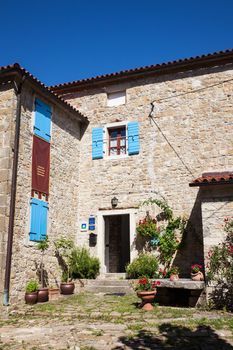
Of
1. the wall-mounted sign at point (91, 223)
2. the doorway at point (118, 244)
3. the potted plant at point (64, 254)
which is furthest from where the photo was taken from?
the doorway at point (118, 244)

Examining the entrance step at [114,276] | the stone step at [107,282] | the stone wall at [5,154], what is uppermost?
the stone wall at [5,154]

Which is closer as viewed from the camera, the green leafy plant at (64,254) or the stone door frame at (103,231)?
the green leafy plant at (64,254)

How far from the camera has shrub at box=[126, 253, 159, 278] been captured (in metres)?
9.71

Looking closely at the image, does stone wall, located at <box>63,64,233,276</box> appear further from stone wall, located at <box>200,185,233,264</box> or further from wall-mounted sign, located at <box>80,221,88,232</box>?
stone wall, located at <box>200,185,233,264</box>

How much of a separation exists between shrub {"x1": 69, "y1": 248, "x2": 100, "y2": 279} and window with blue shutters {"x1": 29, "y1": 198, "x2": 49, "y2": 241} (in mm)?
1452

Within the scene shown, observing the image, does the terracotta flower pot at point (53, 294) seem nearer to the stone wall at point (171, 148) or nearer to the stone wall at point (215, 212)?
the stone wall at point (171, 148)

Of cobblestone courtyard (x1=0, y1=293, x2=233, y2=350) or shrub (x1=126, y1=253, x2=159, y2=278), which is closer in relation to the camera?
cobblestone courtyard (x1=0, y1=293, x2=233, y2=350)

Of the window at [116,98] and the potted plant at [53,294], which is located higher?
the window at [116,98]

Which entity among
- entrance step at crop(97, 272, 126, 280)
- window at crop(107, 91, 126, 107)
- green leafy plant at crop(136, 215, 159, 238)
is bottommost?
entrance step at crop(97, 272, 126, 280)

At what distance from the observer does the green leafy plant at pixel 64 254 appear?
32.9ft

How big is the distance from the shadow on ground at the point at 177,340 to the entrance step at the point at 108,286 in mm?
4076

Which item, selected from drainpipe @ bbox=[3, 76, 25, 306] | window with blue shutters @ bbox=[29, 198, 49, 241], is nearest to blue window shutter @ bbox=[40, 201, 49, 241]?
window with blue shutters @ bbox=[29, 198, 49, 241]

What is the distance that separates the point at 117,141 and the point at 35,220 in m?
4.29

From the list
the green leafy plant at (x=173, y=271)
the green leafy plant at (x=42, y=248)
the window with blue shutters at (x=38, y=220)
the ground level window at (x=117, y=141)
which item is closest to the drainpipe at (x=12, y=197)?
the window with blue shutters at (x=38, y=220)
